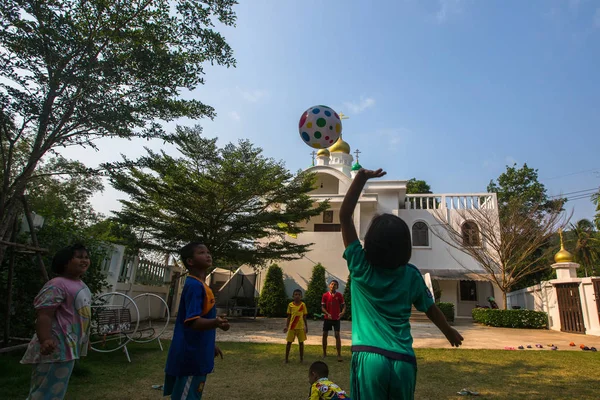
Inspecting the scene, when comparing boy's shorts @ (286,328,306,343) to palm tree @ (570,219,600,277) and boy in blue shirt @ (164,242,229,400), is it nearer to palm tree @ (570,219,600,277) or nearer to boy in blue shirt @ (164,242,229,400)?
boy in blue shirt @ (164,242,229,400)

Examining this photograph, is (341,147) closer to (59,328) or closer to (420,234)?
(420,234)

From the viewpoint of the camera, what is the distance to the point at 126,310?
655 cm

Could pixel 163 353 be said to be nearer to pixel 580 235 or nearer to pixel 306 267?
pixel 306 267

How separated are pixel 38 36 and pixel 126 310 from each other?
487 centimetres

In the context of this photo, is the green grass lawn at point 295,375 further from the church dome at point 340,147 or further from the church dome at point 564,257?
the church dome at point 340,147

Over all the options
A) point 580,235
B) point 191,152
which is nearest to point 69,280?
point 191,152

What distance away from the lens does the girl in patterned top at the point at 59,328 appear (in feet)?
8.39

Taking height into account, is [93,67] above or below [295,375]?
above

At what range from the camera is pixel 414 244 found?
843 inches

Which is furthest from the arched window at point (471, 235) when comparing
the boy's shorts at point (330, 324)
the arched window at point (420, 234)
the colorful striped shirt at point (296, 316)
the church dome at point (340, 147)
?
the colorful striped shirt at point (296, 316)

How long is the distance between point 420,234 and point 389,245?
69.0 ft

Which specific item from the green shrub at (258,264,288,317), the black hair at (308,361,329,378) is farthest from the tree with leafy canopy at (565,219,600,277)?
the black hair at (308,361,329,378)

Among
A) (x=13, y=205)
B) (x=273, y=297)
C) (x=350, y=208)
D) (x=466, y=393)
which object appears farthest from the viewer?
(x=273, y=297)

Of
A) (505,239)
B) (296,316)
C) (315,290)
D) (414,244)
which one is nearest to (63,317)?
(296,316)
